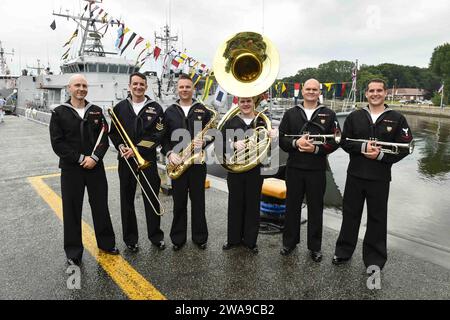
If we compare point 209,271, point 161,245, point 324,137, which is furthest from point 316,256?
point 161,245

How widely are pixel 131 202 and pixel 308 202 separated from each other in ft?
6.71

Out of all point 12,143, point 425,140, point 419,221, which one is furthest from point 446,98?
point 12,143

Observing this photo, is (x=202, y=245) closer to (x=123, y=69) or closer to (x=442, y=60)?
(x=123, y=69)

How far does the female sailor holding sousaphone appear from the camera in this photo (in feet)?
12.0

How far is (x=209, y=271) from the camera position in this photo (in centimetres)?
331

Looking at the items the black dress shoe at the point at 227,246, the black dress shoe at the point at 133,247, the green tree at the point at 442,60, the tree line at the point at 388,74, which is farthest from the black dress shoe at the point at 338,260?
the tree line at the point at 388,74

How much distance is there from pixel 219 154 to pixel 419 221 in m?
6.66

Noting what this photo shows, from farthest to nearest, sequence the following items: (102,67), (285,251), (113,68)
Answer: (113,68), (102,67), (285,251)

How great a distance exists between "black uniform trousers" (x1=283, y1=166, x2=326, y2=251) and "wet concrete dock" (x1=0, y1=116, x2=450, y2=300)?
0.19 metres

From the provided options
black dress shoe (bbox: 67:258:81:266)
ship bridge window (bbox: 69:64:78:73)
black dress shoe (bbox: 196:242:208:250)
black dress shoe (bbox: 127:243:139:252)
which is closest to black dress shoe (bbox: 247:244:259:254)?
black dress shoe (bbox: 196:242:208:250)

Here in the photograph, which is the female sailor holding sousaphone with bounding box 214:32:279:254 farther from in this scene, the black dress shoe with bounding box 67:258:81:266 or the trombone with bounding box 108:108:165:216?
the black dress shoe with bounding box 67:258:81:266

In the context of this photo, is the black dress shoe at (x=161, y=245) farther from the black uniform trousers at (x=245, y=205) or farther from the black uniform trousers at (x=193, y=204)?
the black uniform trousers at (x=245, y=205)

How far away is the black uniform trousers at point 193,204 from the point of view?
3.86 metres
